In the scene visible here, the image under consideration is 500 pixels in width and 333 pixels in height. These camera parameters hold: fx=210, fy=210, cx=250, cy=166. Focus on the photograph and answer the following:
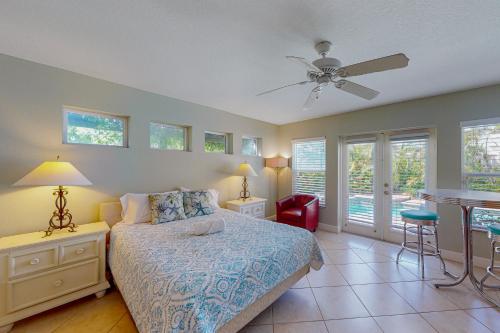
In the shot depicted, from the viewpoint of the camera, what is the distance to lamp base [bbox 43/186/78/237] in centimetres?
229

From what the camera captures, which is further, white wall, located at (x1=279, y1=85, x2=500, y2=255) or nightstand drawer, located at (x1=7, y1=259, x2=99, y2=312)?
white wall, located at (x1=279, y1=85, x2=500, y2=255)

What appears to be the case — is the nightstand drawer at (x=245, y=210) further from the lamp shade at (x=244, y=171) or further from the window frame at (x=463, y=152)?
the window frame at (x=463, y=152)

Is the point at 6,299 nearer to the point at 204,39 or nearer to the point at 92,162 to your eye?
the point at 92,162

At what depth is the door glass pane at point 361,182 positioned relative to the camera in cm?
419

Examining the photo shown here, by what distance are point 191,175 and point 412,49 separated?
3397mm

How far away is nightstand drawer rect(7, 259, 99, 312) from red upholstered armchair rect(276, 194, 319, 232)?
3111mm

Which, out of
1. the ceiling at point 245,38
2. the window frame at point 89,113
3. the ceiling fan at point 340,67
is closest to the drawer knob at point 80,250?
the window frame at point 89,113

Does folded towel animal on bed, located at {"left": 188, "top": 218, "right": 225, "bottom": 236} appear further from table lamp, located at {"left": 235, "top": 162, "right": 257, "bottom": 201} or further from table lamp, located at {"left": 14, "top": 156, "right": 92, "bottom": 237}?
table lamp, located at {"left": 235, "top": 162, "right": 257, "bottom": 201}

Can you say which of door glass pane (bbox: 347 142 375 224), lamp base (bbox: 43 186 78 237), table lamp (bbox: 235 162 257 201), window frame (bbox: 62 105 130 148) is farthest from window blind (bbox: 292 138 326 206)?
lamp base (bbox: 43 186 78 237)

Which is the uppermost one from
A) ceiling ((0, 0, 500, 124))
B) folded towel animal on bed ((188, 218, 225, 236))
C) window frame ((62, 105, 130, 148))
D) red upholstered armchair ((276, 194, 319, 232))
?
ceiling ((0, 0, 500, 124))

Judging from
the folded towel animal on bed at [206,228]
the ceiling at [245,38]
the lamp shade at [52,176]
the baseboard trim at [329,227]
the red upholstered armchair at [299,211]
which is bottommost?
the baseboard trim at [329,227]

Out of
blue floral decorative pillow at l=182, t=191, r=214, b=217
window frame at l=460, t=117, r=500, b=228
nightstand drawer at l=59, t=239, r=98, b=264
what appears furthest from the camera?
blue floral decorative pillow at l=182, t=191, r=214, b=217

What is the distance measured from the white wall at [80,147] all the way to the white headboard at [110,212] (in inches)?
3.9

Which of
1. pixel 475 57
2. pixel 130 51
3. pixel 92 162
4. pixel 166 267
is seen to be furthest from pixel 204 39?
pixel 475 57
